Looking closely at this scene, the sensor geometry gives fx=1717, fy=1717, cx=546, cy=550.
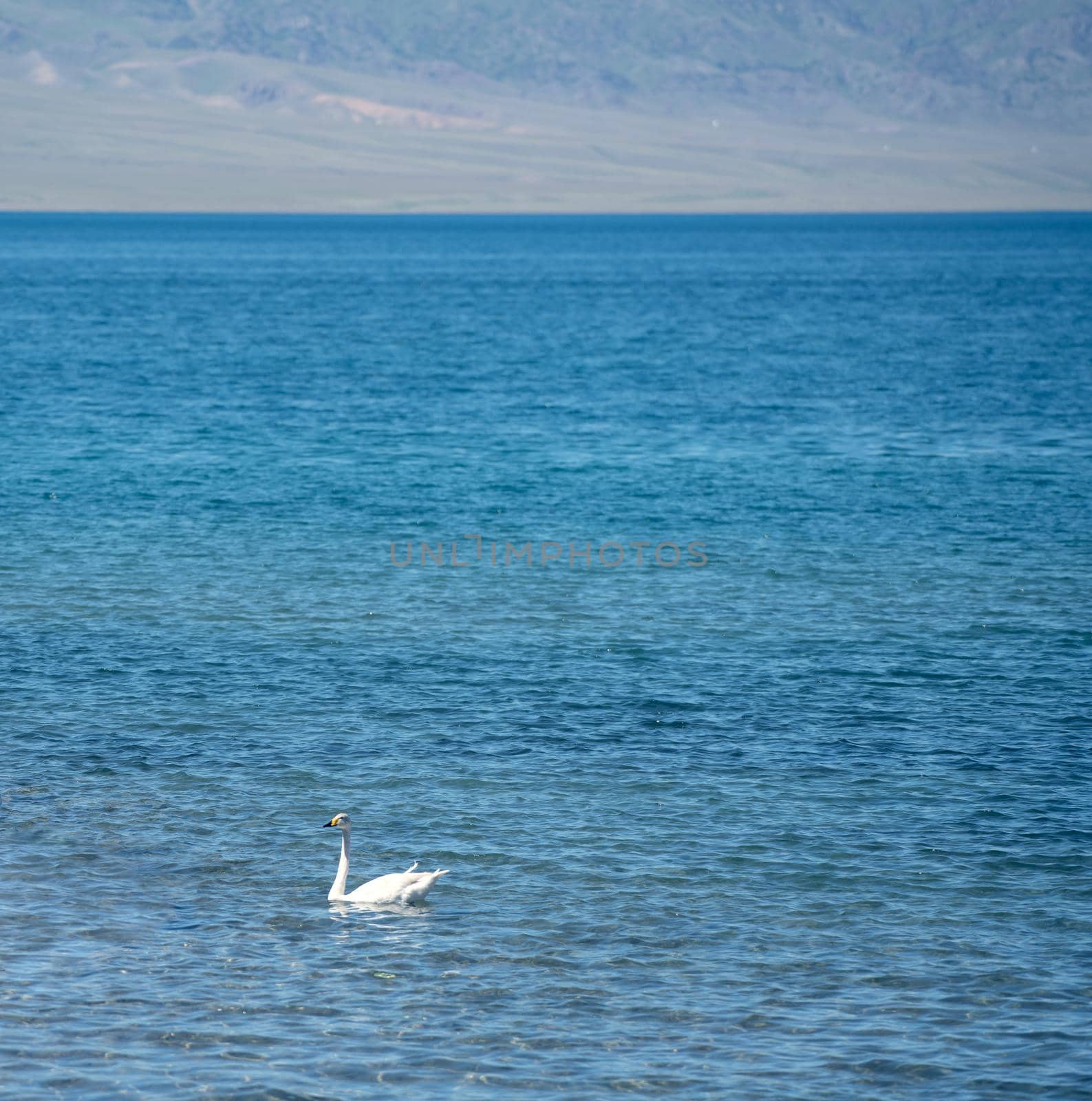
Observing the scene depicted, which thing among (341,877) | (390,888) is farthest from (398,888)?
(341,877)

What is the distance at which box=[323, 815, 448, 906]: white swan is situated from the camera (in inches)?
793

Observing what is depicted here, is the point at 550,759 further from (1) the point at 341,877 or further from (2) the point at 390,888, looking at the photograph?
(2) the point at 390,888

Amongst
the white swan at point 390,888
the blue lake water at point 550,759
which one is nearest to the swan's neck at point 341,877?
the white swan at point 390,888

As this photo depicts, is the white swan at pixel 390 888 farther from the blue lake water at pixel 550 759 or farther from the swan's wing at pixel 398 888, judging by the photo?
the blue lake water at pixel 550 759

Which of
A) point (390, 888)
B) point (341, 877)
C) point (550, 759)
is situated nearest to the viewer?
point (390, 888)

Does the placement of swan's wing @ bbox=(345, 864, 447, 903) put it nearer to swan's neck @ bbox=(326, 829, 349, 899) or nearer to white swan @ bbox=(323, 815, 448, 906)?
white swan @ bbox=(323, 815, 448, 906)

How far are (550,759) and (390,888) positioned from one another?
609 centimetres

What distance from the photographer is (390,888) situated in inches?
792

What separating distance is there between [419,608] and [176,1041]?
63.4 ft

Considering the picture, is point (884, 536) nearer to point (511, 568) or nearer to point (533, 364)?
point (511, 568)

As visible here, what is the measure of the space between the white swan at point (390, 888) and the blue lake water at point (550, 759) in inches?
8.3

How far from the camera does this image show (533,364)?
290ft

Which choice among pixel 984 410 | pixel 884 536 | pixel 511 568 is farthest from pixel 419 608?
pixel 984 410

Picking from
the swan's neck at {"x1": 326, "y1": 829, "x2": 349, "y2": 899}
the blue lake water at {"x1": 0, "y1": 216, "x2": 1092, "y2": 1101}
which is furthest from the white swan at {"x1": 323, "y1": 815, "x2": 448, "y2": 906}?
the blue lake water at {"x1": 0, "y1": 216, "x2": 1092, "y2": 1101}
